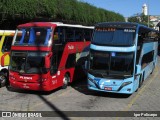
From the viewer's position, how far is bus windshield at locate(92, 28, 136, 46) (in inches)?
572

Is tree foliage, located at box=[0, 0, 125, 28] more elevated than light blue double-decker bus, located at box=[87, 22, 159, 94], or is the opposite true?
tree foliage, located at box=[0, 0, 125, 28]

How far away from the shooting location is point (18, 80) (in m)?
15.1

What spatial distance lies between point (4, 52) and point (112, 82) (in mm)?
6393

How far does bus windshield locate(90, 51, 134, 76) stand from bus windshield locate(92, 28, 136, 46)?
1.64 feet

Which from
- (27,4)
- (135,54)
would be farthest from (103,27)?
(27,4)

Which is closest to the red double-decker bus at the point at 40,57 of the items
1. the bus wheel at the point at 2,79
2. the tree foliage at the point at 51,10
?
the bus wheel at the point at 2,79

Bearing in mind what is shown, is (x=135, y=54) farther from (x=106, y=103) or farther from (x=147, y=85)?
(x=147, y=85)

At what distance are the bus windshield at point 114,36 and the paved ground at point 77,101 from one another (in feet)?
8.10

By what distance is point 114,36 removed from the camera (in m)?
14.9

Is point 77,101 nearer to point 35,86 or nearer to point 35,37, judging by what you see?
point 35,86

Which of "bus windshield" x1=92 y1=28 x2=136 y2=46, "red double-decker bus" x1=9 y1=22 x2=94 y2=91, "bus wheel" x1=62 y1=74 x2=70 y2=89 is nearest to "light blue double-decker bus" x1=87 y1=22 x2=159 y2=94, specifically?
"bus windshield" x1=92 y1=28 x2=136 y2=46

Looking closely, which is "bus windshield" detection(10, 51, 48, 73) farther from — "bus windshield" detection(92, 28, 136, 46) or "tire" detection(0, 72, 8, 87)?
"bus windshield" detection(92, 28, 136, 46)

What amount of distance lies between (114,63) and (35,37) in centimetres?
395

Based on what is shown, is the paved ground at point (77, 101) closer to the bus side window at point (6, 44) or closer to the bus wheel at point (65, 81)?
the bus wheel at point (65, 81)
